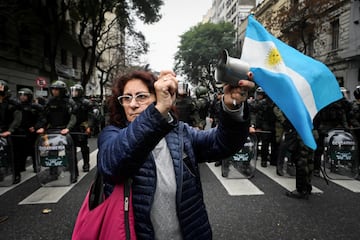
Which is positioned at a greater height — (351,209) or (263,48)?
(263,48)

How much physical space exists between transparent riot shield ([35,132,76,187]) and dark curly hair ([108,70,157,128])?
159 inches

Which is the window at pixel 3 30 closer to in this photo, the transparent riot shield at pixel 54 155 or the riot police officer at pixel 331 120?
the transparent riot shield at pixel 54 155

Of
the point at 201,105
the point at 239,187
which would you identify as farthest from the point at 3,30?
the point at 239,187

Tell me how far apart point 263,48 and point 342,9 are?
21236mm

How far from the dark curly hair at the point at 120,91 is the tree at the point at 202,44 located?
3826cm

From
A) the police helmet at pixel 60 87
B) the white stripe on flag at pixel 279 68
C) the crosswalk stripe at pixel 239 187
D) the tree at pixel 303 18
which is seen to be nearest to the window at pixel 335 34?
the tree at pixel 303 18

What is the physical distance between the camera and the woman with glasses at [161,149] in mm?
1142

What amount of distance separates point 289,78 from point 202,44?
4054 cm

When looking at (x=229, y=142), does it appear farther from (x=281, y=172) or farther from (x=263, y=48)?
(x=281, y=172)

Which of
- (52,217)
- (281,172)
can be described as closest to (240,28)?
(281,172)

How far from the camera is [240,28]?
1850 inches

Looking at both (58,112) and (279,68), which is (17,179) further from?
(279,68)

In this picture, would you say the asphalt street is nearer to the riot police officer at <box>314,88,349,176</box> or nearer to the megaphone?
the riot police officer at <box>314,88,349,176</box>

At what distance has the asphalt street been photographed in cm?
338
